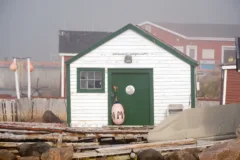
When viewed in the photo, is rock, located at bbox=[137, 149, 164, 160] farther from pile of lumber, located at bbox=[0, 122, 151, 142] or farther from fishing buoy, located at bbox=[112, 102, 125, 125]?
fishing buoy, located at bbox=[112, 102, 125, 125]

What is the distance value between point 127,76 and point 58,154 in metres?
4.80

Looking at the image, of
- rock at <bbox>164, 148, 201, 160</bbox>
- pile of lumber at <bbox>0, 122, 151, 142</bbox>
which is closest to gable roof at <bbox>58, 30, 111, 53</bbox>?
pile of lumber at <bbox>0, 122, 151, 142</bbox>

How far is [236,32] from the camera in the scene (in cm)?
6331

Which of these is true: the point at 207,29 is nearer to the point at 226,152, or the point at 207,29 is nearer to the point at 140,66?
the point at 140,66

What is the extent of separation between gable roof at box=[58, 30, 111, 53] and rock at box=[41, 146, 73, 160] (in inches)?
704

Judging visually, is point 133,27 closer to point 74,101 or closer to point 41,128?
point 74,101

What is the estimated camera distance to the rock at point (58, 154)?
769cm

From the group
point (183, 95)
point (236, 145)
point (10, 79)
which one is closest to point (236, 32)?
point (10, 79)

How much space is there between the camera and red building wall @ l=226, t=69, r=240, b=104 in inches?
723

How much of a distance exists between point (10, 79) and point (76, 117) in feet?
97.8

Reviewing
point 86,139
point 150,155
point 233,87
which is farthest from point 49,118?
point 233,87

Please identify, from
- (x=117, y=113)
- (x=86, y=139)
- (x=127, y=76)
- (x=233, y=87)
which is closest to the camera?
(x=86, y=139)

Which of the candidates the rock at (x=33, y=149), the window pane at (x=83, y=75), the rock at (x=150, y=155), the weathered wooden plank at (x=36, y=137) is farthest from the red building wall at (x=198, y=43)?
the rock at (x=150, y=155)

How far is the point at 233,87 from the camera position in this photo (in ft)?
60.8
